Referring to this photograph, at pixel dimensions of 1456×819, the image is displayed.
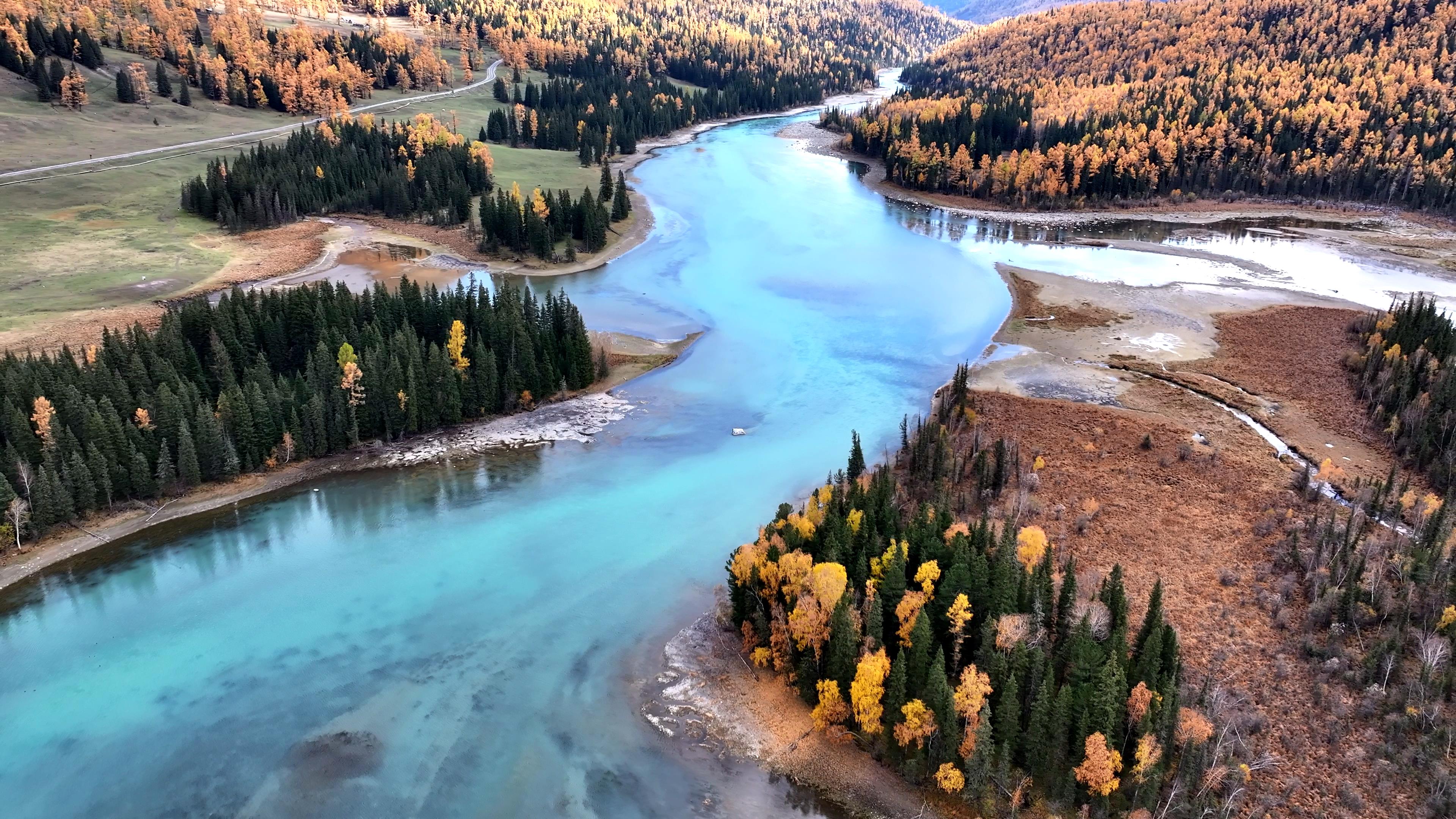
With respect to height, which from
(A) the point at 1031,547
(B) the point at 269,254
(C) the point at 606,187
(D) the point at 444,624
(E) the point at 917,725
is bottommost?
(D) the point at 444,624

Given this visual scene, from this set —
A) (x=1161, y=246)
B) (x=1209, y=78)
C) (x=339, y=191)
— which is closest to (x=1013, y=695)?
(x=1161, y=246)

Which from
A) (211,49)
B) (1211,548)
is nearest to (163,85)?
(211,49)

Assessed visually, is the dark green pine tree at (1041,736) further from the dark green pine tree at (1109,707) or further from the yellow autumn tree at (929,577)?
the yellow autumn tree at (929,577)

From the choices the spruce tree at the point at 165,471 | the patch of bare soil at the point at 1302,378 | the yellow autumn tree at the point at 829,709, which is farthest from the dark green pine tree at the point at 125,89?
the yellow autumn tree at the point at 829,709

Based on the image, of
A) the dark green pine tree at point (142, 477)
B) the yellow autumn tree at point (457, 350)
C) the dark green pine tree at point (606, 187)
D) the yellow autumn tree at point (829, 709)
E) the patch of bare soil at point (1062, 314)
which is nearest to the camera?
the yellow autumn tree at point (829, 709)

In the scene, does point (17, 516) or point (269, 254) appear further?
point (269, 254)

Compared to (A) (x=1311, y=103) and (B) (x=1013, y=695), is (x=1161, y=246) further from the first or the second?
(B) (x=1013, y=695)

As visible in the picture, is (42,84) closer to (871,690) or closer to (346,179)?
(346,179)
